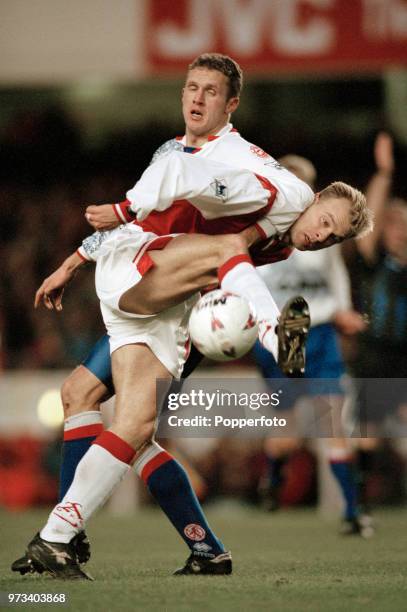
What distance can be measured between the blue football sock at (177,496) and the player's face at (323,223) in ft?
2.56

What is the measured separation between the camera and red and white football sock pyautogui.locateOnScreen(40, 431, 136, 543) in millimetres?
3057

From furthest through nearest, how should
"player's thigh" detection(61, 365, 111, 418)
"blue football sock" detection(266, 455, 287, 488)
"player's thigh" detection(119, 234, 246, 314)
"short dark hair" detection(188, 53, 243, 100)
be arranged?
"blue football sock" detection(266, 455, 287, 488), "short dark hair" detection(188, 53, 243, 100), "player's thigh" detection(61, 365, 111, 418), "player's thigh" detection(119, 234, 246, 314)

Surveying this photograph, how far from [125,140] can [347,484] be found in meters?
5.61

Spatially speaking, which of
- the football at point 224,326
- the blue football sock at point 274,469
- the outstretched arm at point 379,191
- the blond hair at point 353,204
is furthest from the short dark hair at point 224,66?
the blue football sock at point 274,469

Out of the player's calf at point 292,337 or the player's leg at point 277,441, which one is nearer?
the player's calf at point 292,337

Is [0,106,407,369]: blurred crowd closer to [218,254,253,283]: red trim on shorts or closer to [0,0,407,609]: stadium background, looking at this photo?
[0,0,407,609]: stadium background

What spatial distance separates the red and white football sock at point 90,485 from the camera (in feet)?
10.0

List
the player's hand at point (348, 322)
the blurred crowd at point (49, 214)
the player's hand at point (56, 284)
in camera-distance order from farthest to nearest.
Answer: the blurred crowd at point (49, 214)
the player's hand at point (348, 322)
the player's hand at point (56, 284)

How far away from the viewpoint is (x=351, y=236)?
3.43 metres

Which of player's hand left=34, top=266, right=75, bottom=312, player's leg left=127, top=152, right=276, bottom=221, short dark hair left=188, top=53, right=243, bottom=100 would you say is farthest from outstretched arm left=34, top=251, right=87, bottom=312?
short dark hair left=188, top=53, right=243, bottom=100

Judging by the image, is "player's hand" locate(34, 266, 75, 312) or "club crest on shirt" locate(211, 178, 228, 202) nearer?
"club crest on shirt" locate(211, 178, 228, 202)

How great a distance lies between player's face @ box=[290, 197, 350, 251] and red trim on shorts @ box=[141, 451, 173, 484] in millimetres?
765

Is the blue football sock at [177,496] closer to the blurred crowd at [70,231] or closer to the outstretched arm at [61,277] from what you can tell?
the outstretched arm at [61,277]

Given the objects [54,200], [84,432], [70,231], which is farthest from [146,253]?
[54,200]
